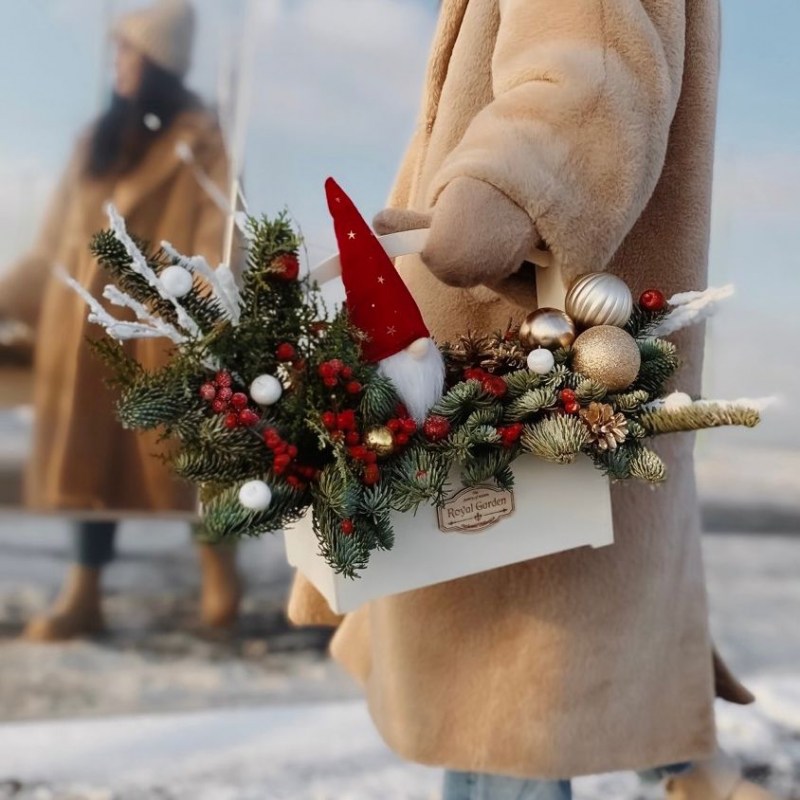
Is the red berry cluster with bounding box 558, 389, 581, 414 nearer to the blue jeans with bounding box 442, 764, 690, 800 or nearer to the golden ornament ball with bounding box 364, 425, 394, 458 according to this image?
the golden ornament ball with bounding box 364, 425, 394, 458

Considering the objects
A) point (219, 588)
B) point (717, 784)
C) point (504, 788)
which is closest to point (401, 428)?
point (504, 788)

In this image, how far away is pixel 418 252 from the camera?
1.54ft

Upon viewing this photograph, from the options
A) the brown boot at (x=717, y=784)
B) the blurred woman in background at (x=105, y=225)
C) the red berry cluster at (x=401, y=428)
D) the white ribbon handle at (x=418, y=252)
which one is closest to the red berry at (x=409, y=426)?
the red berry cluster at (x=401, y=428)

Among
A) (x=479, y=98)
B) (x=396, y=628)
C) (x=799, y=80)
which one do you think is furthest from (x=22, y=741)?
(x=799, y=80)

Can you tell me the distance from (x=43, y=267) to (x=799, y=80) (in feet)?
4.29

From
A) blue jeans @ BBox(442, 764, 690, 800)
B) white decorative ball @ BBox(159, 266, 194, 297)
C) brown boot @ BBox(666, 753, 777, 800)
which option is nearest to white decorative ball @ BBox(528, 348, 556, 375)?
white decorative ball @ BBox(159, 266, 194, 297)

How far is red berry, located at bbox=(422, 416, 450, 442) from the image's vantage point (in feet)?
1.44

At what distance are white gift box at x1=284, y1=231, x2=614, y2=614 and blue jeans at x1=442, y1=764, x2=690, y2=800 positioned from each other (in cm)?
27

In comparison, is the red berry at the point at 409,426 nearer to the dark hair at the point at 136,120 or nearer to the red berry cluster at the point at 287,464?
the red berry cluster at the point at 287,464

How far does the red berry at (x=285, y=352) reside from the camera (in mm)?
422

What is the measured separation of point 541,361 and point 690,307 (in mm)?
123

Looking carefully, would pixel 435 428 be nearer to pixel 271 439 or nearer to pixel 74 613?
pixel 271 439

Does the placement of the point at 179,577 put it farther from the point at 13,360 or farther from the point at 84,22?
the point at 84,22

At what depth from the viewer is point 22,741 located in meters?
1.20
